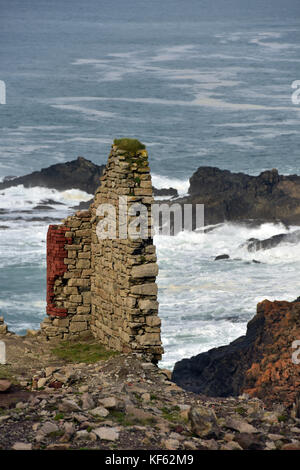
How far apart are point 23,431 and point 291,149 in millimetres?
75972

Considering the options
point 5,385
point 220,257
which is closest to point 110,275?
point 5,385

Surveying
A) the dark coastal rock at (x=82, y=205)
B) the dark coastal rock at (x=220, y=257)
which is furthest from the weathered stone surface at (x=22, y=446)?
the dark coastal rock at (x=82, y=205)

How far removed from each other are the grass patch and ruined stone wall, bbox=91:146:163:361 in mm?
266

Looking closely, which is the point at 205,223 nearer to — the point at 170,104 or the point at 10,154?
the point at 10,154

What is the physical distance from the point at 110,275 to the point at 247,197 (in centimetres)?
4103

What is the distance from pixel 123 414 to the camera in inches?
528

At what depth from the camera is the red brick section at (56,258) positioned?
750 inches

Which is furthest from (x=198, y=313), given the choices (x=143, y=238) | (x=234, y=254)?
(x=143, y=238)

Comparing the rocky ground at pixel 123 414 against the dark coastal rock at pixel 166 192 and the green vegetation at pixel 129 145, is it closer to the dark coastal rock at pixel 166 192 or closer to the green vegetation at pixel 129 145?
the green vegetation at pixel 129 145

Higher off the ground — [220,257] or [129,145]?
[129,145]

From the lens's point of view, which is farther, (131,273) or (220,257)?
(220,257)

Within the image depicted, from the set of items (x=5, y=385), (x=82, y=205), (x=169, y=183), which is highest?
(x=169, y=183)

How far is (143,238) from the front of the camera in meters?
16.8

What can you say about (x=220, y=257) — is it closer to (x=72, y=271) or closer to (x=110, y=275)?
(x=72, y=271)
